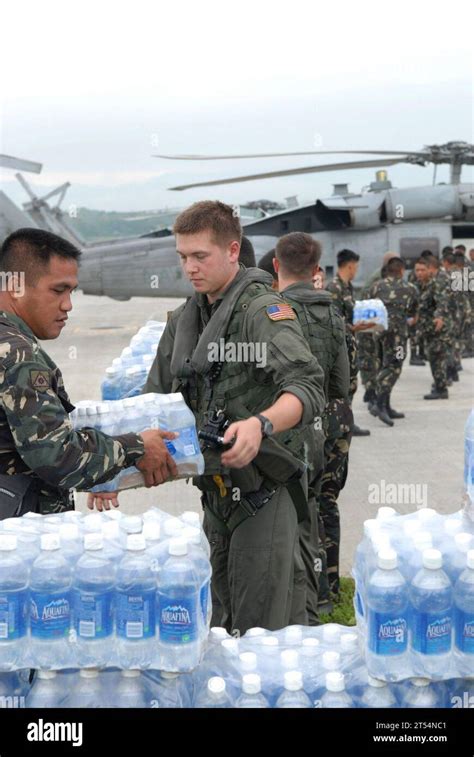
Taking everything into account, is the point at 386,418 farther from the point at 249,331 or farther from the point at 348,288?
the point at 249,331

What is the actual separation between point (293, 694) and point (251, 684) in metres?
0.13

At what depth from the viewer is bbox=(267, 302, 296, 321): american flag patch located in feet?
11.0

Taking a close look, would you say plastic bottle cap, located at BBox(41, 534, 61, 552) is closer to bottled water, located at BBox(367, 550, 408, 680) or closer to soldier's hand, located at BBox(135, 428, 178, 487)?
soldier's hand, located at BBox(135, 428, 178, 487)

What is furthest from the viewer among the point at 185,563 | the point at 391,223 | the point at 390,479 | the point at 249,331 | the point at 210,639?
the point at 391,223

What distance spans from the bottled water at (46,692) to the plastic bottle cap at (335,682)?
77cm

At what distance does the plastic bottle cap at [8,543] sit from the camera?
239cm

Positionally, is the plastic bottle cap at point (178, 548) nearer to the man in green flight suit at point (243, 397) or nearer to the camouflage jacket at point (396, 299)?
the man in green flight suit at point (243, 397)

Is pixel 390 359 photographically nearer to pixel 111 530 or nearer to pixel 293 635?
pixel 293 635

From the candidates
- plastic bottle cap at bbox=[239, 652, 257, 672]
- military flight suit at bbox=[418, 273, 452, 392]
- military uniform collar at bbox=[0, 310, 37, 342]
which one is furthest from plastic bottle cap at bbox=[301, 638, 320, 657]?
military flight suit at bbox=[418, 273, 452, 392]

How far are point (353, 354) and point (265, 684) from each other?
13.9 ft

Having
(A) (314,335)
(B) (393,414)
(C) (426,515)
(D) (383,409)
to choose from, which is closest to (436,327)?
(B) (393,414)

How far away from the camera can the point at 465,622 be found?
2.37m

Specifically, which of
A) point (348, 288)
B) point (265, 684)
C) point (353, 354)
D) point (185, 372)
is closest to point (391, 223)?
point (348, 288)
